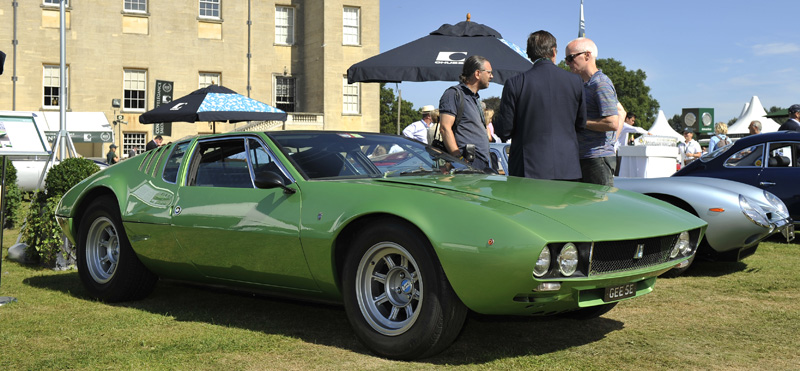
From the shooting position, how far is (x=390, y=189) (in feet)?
14.4

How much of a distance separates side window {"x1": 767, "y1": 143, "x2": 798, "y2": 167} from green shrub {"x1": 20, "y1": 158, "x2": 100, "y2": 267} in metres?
7.76

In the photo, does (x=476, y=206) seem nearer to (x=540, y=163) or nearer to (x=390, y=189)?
(x=390, y=189)

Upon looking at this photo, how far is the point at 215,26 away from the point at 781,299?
121 ft

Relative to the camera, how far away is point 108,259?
20.3ft

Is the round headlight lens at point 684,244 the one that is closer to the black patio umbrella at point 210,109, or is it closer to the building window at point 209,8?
the black patio umbrella at point 210,109

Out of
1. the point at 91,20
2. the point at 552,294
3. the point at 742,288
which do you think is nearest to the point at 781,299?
the point at 742,288

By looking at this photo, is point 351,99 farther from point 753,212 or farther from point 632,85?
point 632,85

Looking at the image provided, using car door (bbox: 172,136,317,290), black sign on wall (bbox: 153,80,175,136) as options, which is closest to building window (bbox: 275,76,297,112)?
black sign on wall (bbox: 153,80,175,136)

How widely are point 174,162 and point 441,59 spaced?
16.9ft

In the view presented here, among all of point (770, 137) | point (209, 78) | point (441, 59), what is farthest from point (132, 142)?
point (770, 137)

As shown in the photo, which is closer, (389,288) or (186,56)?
(389,288)

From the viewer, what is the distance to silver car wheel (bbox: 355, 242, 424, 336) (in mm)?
4164

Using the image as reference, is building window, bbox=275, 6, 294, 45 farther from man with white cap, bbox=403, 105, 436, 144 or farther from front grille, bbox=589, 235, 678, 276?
front grille, bbox=589, 235, 678, 276

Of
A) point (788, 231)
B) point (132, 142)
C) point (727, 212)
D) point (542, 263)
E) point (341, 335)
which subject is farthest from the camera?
point (132, 142)
